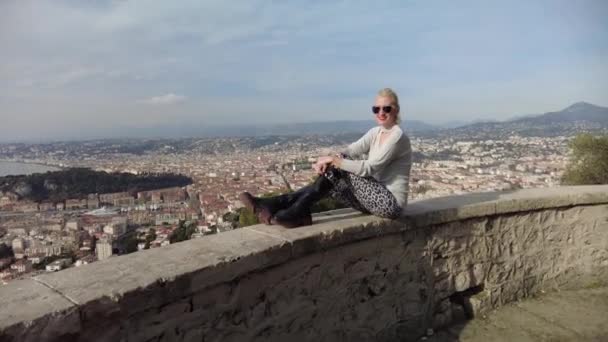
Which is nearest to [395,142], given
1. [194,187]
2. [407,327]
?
[407,327]

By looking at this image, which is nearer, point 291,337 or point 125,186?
point 291,337

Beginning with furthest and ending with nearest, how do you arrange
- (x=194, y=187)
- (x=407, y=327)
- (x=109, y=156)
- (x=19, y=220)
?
(x=109, y=156) < (x=194, y=187) < (x=19, y=220) < (x=407, y=327)

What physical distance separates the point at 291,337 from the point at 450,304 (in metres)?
1.39

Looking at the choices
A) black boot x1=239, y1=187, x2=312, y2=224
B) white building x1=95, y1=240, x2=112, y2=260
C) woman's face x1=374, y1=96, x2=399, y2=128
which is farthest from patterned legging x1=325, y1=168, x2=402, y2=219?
white building x1=95, y1=240, x2=112, y2=260

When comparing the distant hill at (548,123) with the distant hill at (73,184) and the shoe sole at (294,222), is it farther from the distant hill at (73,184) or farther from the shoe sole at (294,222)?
the shoe sole at (294,222)

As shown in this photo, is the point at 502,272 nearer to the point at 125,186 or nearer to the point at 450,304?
the point at 450,304

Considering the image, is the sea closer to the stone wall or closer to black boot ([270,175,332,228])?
black boot ([270,175,332,228])

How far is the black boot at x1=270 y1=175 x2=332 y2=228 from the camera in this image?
2631mm

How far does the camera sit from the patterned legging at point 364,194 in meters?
2.79

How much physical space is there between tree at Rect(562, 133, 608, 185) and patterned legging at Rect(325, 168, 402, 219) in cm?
983

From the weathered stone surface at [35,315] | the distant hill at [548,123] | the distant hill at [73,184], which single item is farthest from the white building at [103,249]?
the distant hill at [548,123]

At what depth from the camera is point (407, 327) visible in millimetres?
3004

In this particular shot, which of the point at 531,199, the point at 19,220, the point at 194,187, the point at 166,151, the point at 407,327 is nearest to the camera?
the point at 407,327

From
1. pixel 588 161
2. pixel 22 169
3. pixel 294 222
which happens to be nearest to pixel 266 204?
pixel 294 222
